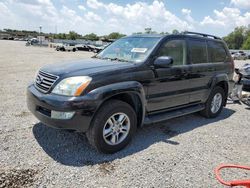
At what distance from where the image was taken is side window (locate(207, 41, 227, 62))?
5438mm

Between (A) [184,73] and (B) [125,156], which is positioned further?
(A) [184,73]

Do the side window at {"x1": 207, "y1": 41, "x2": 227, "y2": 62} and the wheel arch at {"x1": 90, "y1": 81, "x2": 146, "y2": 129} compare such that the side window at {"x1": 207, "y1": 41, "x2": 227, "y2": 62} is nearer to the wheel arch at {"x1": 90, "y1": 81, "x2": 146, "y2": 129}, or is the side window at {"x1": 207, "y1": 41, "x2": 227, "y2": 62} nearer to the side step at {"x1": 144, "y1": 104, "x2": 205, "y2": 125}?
the side step at {"x1": 144, "y1": 104, "x2": 205, "y2": 125}

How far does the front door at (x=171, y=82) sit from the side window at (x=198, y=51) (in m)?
Result: 0.23

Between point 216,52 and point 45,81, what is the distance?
13.3ft

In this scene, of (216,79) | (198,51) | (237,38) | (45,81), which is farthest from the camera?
(237,38)

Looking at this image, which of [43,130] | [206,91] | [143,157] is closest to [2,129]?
[43,130]

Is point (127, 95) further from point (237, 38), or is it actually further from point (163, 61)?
point (237, 38)

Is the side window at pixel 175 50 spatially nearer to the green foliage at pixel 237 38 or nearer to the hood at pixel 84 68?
the hood at pixel 84 68

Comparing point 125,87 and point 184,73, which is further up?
point 184,73

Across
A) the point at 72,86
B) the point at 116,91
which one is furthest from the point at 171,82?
the point at 72,86

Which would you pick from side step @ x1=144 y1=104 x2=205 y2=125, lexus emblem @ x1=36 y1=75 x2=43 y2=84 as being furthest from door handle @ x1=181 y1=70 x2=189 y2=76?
lexus emblem @ x1=36 y1=75 x2=43 y2=84

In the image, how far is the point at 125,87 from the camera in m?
3.52

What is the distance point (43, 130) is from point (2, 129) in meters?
0.73

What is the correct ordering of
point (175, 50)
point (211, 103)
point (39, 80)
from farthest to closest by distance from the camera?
point (211, 103), point (175, 50), point (39, 80)
